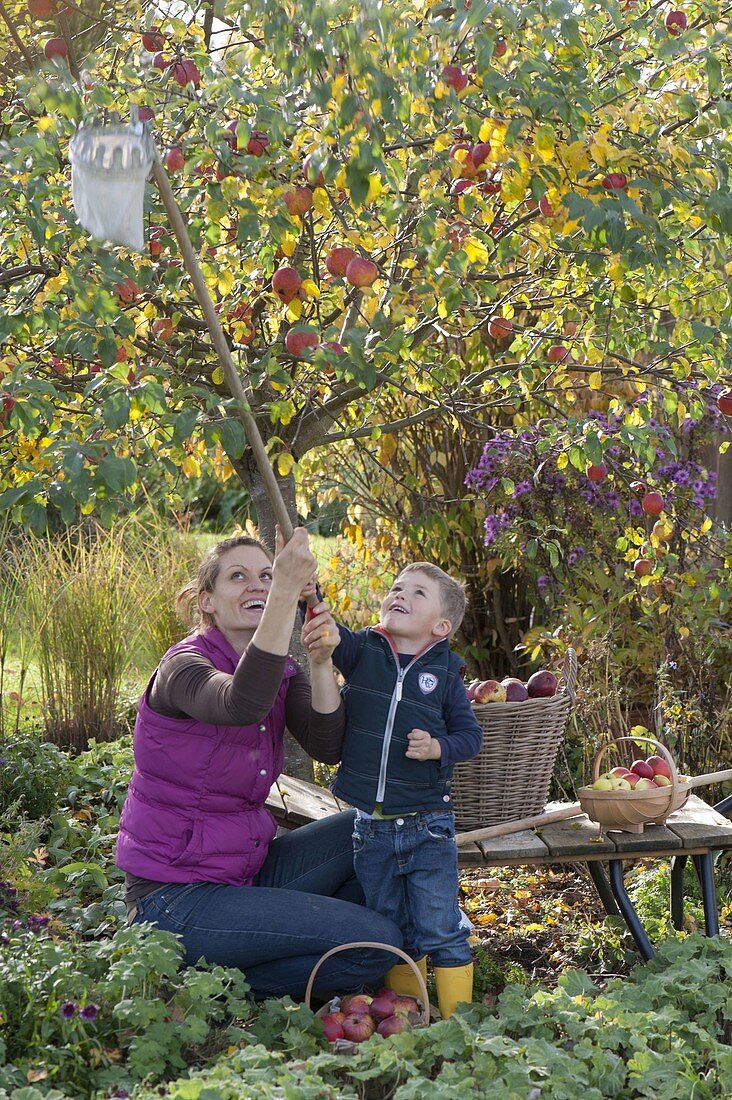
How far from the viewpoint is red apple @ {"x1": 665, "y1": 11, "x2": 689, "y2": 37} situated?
110 inches

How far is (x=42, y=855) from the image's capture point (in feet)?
11.4

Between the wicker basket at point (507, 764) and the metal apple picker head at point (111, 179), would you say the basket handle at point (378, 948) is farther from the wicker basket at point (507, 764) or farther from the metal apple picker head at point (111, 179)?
the metal apple picker head at point (111, 179)

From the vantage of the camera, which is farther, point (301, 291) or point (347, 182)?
point (301, 291)

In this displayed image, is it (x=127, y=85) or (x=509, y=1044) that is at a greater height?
(x=127, y=85)

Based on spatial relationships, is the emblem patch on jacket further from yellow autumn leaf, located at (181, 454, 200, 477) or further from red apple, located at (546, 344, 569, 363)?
red apple, located at (546, 344, 569, 363)

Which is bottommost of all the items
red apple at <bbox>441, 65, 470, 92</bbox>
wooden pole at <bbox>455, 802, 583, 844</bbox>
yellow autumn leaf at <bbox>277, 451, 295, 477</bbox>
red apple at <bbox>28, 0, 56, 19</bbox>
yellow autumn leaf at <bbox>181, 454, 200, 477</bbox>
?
wooden pole at <bbox>455, 802, 583, 844</bbox>

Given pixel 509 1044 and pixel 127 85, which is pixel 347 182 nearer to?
pixel 127 85

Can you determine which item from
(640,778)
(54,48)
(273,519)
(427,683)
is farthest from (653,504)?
(54,48)

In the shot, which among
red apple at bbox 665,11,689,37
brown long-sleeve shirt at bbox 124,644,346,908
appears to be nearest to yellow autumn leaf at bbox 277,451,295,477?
brown long-sleeve shirt at bbox 124,644,346,908

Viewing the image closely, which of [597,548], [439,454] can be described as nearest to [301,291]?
[597,548]

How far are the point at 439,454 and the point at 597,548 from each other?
1.09 meters

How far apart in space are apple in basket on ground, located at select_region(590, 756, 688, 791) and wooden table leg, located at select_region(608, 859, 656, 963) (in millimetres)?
203

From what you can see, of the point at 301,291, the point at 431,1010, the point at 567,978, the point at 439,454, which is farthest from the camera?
the point at 439,454

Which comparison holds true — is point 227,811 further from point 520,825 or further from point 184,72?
point 184,72
